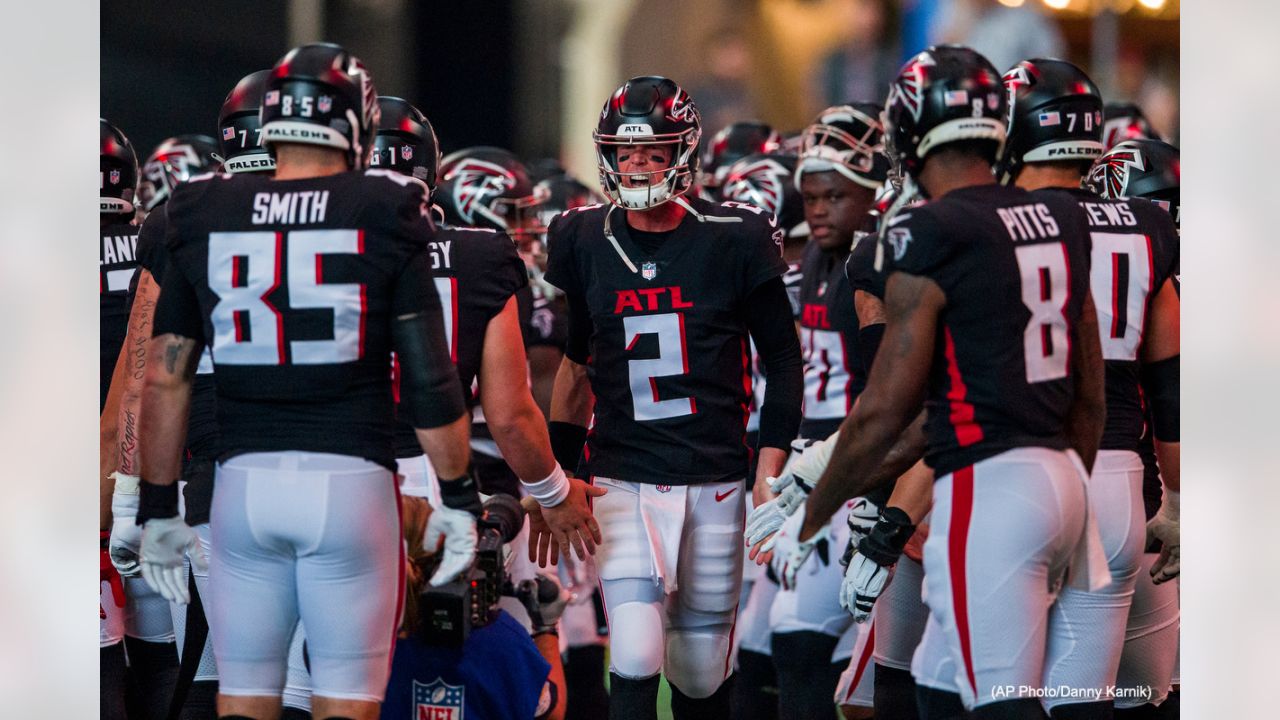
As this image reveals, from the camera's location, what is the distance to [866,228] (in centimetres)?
452

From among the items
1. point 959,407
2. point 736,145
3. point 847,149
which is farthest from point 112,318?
point 736,145

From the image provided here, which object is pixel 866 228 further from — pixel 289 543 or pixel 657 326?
pixel 289 543

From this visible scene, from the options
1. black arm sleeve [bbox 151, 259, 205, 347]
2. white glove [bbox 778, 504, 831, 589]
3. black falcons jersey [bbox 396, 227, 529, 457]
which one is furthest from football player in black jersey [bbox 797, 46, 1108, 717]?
black arm sleeve [bbox 151, 259, 205, 347]

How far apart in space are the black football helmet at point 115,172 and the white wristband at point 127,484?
1.28 meters

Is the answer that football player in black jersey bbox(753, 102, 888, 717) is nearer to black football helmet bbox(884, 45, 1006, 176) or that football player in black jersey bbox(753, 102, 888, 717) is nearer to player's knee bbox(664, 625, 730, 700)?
player's knee bbox(664, 625, 730, 700)

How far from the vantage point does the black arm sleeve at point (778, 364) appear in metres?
3.88

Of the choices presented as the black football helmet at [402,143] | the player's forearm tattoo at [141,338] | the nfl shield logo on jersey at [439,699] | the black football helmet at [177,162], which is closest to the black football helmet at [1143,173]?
the black football helmet at [402,143]

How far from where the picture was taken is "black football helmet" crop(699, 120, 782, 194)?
22.1 feet

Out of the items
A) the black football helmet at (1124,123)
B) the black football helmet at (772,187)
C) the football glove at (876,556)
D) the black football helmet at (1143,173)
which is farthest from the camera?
the black football helmet at (1124,123)

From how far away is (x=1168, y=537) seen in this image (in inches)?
145

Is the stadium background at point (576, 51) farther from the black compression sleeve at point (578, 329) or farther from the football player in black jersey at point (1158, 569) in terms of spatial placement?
the black compression sleeve at point (578, 329)

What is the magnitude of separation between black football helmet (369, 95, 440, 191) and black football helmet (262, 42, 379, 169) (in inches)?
29.6

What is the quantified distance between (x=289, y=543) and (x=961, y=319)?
54.3 inches

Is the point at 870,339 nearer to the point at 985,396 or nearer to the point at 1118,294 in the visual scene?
the point at 1118,294
